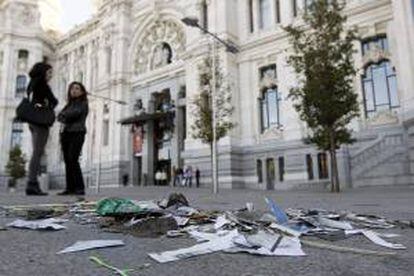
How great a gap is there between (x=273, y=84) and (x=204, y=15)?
9.23m

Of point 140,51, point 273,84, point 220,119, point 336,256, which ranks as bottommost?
point 336,256

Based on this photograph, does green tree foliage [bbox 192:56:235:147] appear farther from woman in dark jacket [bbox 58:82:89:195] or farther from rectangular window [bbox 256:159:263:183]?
woman in dark jacket [bbox 58:82:89:195]

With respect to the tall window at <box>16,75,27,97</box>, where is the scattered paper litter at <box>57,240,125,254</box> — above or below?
below

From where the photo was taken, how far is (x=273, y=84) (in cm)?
2928

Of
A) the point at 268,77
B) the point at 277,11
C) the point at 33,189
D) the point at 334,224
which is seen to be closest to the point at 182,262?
the point at 334,224

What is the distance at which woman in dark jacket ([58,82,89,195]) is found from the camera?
7320mm

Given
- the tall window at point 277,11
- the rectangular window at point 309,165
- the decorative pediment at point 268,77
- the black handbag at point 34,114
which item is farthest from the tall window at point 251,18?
the black handbag at point 34,114

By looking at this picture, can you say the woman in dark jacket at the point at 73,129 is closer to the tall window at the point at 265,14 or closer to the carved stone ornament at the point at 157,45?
the tall window at the point at 265,14

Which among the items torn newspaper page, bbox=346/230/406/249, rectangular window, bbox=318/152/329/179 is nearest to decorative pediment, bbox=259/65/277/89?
rectangular window, bbox=318/152/329/179

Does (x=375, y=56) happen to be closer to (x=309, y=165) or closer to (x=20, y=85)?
(x=309, y=165)

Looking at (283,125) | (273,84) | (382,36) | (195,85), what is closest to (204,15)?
(195,85)

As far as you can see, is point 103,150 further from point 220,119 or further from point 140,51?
point 220,119

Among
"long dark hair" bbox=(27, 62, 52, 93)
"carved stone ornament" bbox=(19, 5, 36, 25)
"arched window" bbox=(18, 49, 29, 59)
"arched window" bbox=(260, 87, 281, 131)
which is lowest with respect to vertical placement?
"long dark hair" bbox=(27, 62, 52, 93)

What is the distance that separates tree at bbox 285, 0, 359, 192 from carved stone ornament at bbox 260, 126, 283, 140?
10.8 m
